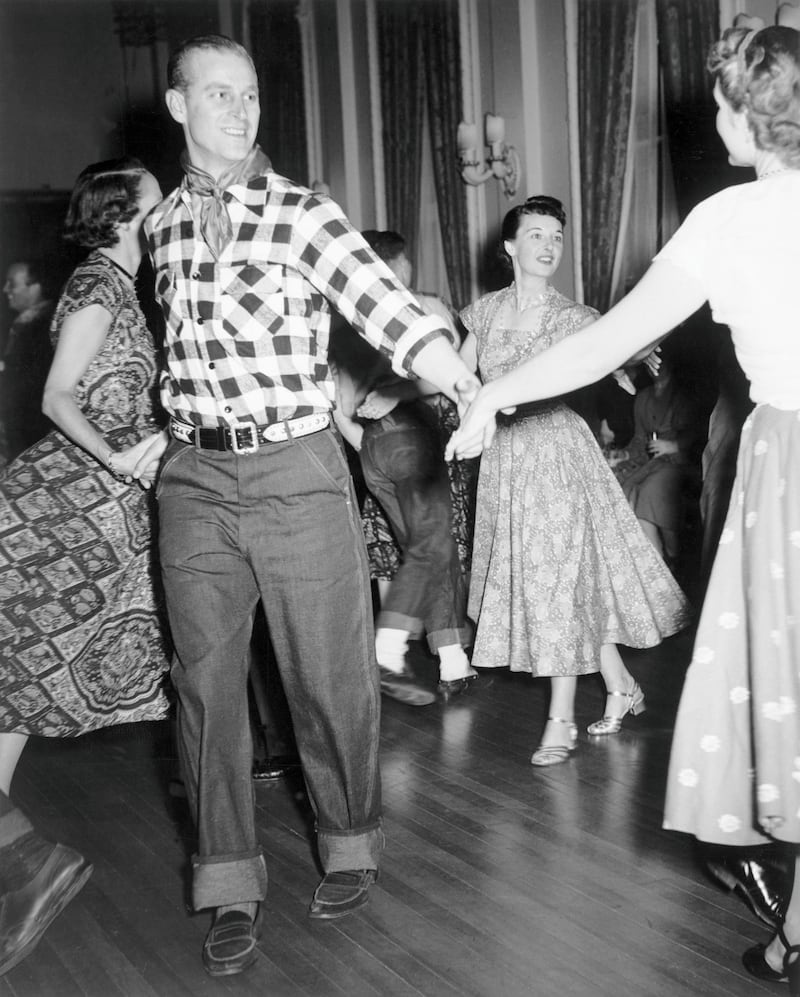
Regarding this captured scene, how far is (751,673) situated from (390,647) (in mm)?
1964

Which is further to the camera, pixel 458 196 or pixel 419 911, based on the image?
pixel 458 196

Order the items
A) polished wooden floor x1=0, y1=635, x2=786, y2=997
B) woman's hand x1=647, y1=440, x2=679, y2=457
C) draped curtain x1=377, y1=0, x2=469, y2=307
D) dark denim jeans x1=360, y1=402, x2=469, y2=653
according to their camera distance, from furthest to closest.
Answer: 1. draped curtain x1=377, y1=0, x2=469, y2=307
2. woman's hand x1=647, y1=440, x2=679, y2=457
3. dark denim jeans x1=360, y1=402, x2=469, y2=653
4. polished wooden floor x1=0, y1=635, x2=786, y2=997


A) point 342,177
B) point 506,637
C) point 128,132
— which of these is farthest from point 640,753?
point 128,132

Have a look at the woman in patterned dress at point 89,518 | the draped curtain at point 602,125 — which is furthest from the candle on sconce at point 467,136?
the woman in patterned dress at point 89,518

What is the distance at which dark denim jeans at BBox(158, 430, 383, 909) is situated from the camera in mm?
2055

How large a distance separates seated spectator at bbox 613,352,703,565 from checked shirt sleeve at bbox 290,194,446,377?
9.11 ft

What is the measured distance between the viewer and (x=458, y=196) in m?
7.05

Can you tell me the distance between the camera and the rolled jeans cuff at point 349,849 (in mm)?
2227

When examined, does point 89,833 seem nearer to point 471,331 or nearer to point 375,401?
point 375,401

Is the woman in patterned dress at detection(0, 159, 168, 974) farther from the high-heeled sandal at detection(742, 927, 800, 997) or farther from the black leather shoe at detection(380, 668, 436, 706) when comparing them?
the high-heeled sandal at detection(742, 927, 800, 997)

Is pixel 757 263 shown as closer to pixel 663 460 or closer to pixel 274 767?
pixel 274 767

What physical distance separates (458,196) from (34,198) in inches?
184

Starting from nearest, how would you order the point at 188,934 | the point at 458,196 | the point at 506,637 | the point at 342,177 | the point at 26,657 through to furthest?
1. the point at 188,934
2. the point at 26,657
3. the point at 506,637
4. the point at 458,196
5. the point at 342,177

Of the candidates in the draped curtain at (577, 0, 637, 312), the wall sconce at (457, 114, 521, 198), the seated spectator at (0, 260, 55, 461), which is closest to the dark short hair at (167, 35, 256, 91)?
the seated spectator at (0, 260, 55, 461)
